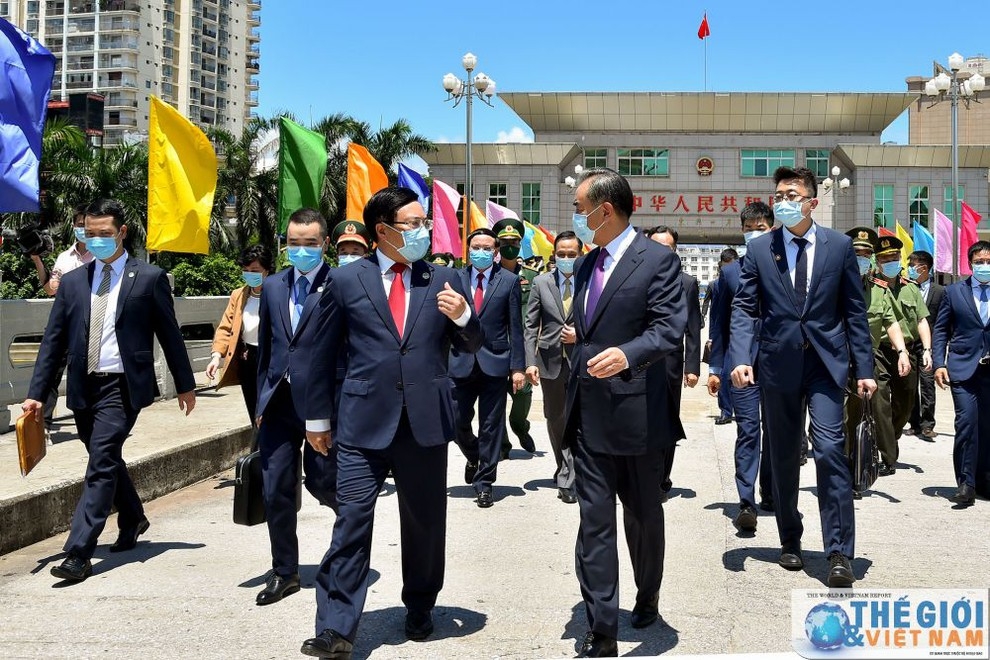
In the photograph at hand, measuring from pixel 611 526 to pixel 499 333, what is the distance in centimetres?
385

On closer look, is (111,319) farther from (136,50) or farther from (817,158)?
(136,50)

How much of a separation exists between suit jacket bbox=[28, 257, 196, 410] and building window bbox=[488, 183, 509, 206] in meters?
51.5

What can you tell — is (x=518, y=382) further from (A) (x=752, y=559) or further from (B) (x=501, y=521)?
(A) (x=752, y=559)


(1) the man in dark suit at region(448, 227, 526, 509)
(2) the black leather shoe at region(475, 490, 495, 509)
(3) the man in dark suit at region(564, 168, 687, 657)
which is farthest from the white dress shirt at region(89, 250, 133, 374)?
(3) the man in dark suit at region(564, 168, 687, 657)

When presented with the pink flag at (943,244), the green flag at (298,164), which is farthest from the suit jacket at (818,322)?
the pink flag at (943,244)

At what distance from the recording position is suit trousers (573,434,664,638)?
165 inches

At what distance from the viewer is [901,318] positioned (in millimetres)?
9430

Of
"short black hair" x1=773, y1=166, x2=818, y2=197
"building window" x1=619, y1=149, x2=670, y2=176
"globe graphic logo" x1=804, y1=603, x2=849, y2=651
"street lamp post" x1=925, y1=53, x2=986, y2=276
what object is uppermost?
"building window" x1=619, y1=149, x2=670, y2=176

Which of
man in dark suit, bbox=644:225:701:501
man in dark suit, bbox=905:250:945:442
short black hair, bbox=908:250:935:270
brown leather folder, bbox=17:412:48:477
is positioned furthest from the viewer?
short black hair, bbox=908:250:935:270

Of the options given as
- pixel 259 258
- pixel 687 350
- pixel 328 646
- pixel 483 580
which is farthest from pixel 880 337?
pixel 328 646

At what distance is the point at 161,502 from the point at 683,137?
52449mm

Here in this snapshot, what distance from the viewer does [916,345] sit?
10.7 metres

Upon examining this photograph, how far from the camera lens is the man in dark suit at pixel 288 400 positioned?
516 cm

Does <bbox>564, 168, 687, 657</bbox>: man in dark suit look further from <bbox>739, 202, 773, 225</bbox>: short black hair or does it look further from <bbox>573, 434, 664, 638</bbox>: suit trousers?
<bbox>739, 202, 773, 225</bbox>: short black hair
